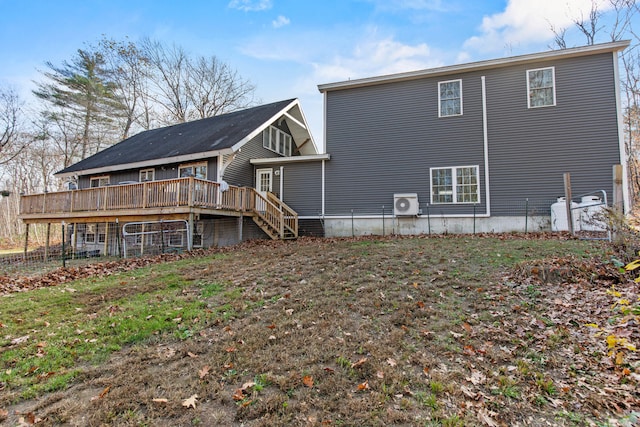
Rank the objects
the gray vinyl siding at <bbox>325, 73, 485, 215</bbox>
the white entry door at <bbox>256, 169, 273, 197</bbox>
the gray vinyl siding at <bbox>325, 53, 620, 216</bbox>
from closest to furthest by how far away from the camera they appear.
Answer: the gray vinyl siding at <bbox>325, 53, 620, 216</bbox> < the gray vinyl siding at <bbox>325, 73, 485, 215</bbox> < the white entry door at <bbox>256, 169, 273, 197</bbox>

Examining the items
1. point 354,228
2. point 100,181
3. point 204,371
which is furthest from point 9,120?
point 204,371

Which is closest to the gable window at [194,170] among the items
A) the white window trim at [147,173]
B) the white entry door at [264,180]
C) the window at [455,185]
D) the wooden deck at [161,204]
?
the white window trim at [147,173]

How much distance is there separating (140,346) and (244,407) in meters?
1.80

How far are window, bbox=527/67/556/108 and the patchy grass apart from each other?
25.8ft

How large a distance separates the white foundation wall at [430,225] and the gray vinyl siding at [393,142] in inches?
14.5

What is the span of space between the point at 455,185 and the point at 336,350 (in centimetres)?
1033

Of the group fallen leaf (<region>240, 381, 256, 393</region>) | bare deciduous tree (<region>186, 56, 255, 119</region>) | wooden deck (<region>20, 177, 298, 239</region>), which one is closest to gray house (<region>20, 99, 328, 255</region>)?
wooden deck (<region>20, 177, 298, 239</region>)

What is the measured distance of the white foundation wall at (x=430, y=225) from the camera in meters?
10.9

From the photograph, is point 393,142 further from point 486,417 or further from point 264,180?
point 486,417

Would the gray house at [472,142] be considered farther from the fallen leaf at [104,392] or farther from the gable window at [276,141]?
the fallen leaf at [104,392]

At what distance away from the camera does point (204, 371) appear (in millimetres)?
2951

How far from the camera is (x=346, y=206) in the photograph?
13.2 meters

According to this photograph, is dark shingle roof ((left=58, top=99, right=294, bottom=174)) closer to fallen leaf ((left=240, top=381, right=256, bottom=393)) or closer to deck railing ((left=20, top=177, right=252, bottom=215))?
deck railing ((left=20, top=177, right=252, bottom=215))

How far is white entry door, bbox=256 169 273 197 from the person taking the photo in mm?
14406
